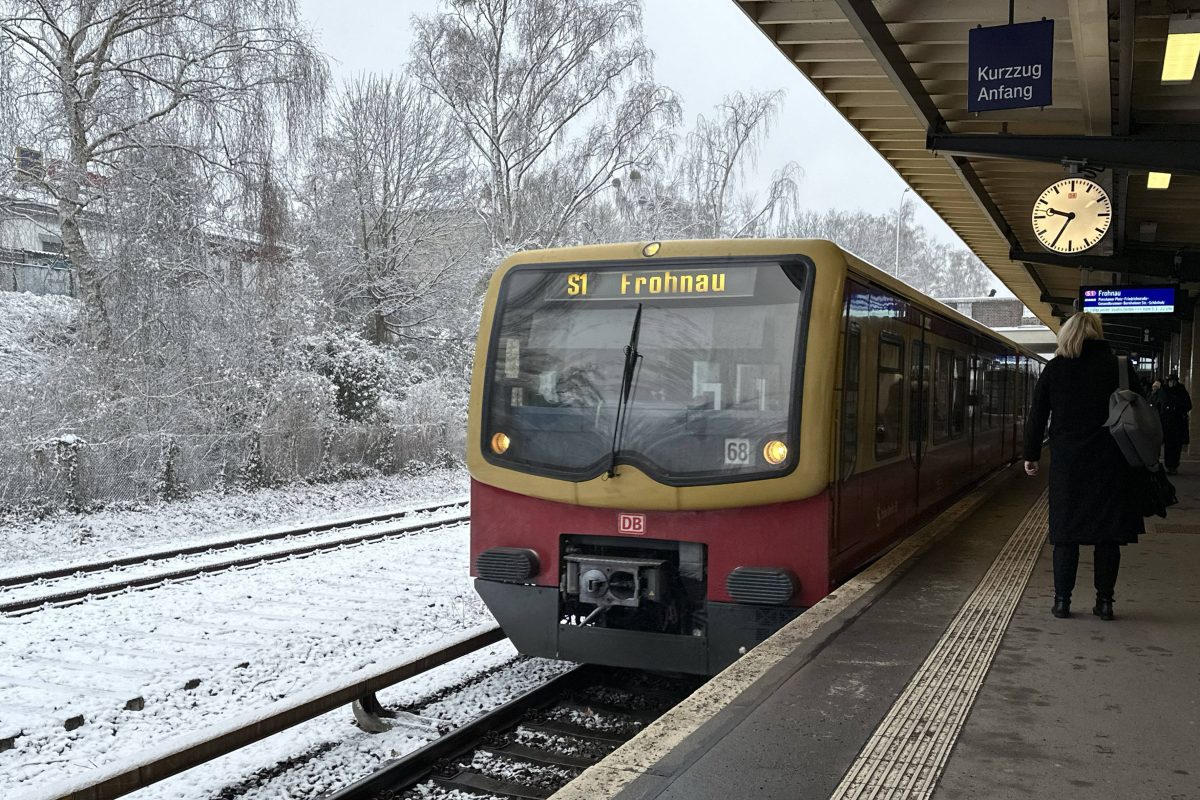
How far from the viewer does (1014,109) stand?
864cm

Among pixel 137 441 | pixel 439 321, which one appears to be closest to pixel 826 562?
pixel 137 441

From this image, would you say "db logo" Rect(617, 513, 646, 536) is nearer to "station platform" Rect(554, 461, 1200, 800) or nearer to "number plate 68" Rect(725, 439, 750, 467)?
"number plate 68" Rect(725, 439, 750, 467)

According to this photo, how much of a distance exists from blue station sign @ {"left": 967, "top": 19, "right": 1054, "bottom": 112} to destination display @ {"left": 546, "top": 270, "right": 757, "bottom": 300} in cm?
297

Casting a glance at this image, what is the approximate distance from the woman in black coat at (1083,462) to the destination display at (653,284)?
5.67 feet

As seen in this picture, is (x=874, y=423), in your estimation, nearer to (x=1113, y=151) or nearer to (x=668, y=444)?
(x=668, y=444)

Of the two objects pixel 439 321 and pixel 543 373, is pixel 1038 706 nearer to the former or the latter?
pixel 543 373

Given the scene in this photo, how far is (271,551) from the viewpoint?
37.7 feet

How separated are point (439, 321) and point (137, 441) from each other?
30.2 ft

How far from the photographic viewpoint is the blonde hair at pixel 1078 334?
19.6 ft

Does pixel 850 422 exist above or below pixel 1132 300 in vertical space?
below

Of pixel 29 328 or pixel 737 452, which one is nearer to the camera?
pixel 737 452

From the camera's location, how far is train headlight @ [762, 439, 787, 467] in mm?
5930

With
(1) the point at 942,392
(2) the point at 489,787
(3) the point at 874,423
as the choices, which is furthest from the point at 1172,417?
(2) the point at 489,787

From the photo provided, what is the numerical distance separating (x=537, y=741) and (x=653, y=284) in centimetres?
263
